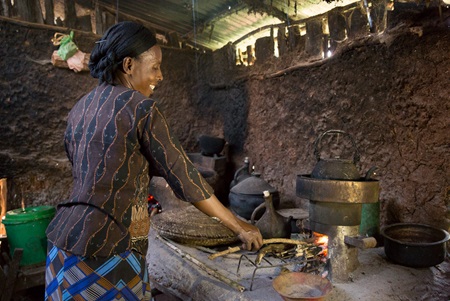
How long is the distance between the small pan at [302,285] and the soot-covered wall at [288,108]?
1.53m

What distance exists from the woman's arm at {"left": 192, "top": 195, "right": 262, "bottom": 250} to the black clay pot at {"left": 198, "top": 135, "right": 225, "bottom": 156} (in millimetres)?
3883

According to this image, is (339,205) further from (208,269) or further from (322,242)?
(208,269)

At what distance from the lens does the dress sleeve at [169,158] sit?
1.36 metres

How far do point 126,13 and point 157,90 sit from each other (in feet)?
4.77

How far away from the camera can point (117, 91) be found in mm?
1383

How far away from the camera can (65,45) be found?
489 centimetres

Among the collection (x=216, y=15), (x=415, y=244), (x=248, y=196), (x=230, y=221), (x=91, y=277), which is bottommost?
(x=415, y=244)

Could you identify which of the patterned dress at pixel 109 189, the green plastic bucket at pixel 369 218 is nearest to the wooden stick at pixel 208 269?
the patterned dress at pixel 109 189

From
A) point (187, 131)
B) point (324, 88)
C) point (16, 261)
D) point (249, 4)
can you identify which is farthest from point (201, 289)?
point (187, 131)

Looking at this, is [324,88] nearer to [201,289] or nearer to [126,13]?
[201,289]

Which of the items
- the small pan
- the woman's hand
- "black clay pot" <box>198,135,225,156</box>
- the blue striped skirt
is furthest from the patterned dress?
"black clay pot" <box>198,135,225,156</box>

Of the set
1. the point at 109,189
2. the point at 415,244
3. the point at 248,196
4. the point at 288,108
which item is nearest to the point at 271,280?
the point at 415,244

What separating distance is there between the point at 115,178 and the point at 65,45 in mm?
4389

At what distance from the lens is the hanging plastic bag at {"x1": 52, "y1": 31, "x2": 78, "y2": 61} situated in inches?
193
